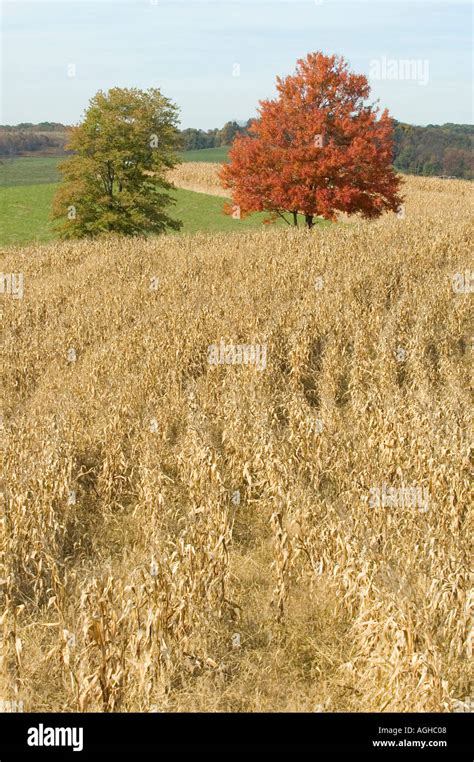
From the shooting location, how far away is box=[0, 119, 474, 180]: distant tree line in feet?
296

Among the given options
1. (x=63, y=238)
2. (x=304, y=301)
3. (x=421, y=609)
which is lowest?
(x=421, y=609)

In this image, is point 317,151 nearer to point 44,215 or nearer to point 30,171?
point 44,215

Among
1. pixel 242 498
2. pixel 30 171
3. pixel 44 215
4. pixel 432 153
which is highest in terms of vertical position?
pixel 432 153

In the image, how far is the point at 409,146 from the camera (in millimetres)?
98375

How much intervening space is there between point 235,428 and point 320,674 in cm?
367

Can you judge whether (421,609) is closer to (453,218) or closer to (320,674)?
(320,674)

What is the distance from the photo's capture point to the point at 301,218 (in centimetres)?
4206

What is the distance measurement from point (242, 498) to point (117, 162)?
19.8 m

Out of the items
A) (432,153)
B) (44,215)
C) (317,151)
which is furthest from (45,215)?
(432,153)

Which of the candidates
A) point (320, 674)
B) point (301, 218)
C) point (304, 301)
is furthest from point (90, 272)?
point (301, 218)

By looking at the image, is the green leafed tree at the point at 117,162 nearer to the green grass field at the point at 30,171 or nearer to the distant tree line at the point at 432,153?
the green grass field at the point at 30,171

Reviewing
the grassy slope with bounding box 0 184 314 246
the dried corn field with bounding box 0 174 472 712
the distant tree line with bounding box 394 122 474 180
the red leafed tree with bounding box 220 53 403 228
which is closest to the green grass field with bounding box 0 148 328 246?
the grassy slope with bounding box 0 184 314 246

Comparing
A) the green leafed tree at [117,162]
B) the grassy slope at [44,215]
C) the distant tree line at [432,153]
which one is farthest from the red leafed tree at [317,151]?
the distant tree line at [432,153]

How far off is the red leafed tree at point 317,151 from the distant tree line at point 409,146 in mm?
57497
